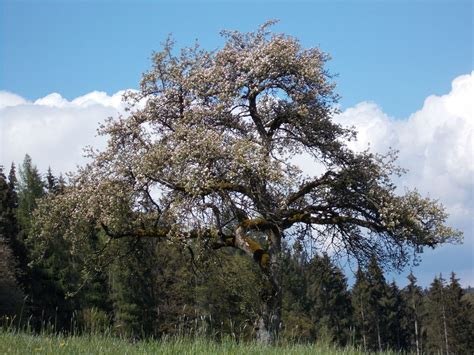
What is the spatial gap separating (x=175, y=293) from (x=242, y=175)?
45.3 metres

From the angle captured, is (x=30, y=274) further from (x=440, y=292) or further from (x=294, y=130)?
(x=440, y=292)

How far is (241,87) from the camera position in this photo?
21875mm

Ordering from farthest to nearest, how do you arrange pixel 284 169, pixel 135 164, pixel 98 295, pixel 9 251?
pixel 98 295 → pixel 9 251 → pixel 135 164 → pixel 284 169

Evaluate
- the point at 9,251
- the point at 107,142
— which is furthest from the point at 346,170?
the point at 9,251

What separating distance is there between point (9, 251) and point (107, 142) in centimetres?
2761

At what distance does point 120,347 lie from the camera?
977 cm

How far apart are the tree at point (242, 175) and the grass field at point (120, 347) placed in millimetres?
9220

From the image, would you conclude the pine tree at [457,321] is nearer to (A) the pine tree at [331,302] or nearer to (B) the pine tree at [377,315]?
(B) the pine tree at [377,315]

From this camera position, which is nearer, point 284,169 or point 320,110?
point 284,169

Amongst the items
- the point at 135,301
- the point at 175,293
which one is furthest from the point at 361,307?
the point at 135,301

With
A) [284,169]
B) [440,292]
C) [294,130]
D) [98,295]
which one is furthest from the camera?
[440,292]

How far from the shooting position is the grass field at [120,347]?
9.37 metres

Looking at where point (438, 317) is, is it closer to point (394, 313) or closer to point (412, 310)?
point (394, 313)

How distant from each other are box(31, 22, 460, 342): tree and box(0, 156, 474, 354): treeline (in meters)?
1.26
